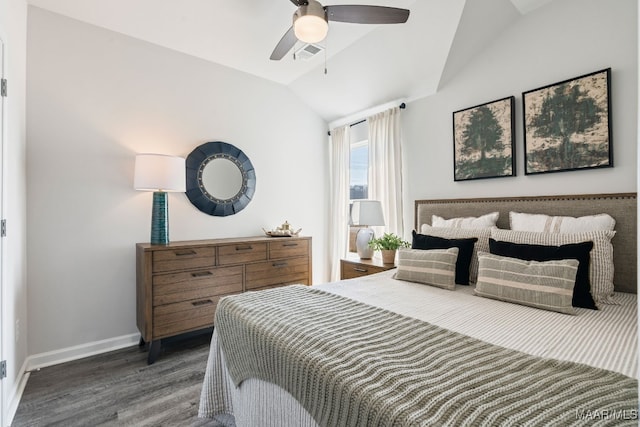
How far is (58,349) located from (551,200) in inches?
157

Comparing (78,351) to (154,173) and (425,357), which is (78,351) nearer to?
(154,173)

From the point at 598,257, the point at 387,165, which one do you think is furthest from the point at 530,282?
the point at 387,165

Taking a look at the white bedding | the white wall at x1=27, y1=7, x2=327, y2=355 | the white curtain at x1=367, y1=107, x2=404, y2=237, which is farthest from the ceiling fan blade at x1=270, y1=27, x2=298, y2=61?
the white bedding

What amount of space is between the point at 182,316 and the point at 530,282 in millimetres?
2526

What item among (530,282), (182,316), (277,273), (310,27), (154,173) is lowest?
(182,316)

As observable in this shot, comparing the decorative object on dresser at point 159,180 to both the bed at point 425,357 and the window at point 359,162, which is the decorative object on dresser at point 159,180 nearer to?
the bed at point 425,357

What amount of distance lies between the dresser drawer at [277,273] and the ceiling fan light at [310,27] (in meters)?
2.03

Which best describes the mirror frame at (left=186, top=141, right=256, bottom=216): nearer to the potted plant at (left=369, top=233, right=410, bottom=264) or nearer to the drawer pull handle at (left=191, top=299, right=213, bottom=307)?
the drawer pull handle at (left=191, top=299, right=213, bottom=307)

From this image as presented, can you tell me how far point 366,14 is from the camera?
1854 millimetres

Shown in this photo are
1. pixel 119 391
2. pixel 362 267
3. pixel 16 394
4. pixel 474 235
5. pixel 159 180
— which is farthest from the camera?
pixel 362 267

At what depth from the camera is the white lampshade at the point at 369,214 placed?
314 cm

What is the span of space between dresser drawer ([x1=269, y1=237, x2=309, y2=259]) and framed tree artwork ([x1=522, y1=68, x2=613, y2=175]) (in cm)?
216

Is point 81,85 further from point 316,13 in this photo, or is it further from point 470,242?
point 470,242

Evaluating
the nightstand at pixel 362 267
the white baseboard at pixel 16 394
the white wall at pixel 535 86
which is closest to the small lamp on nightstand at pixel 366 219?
the nightstand at pixel 362 267
